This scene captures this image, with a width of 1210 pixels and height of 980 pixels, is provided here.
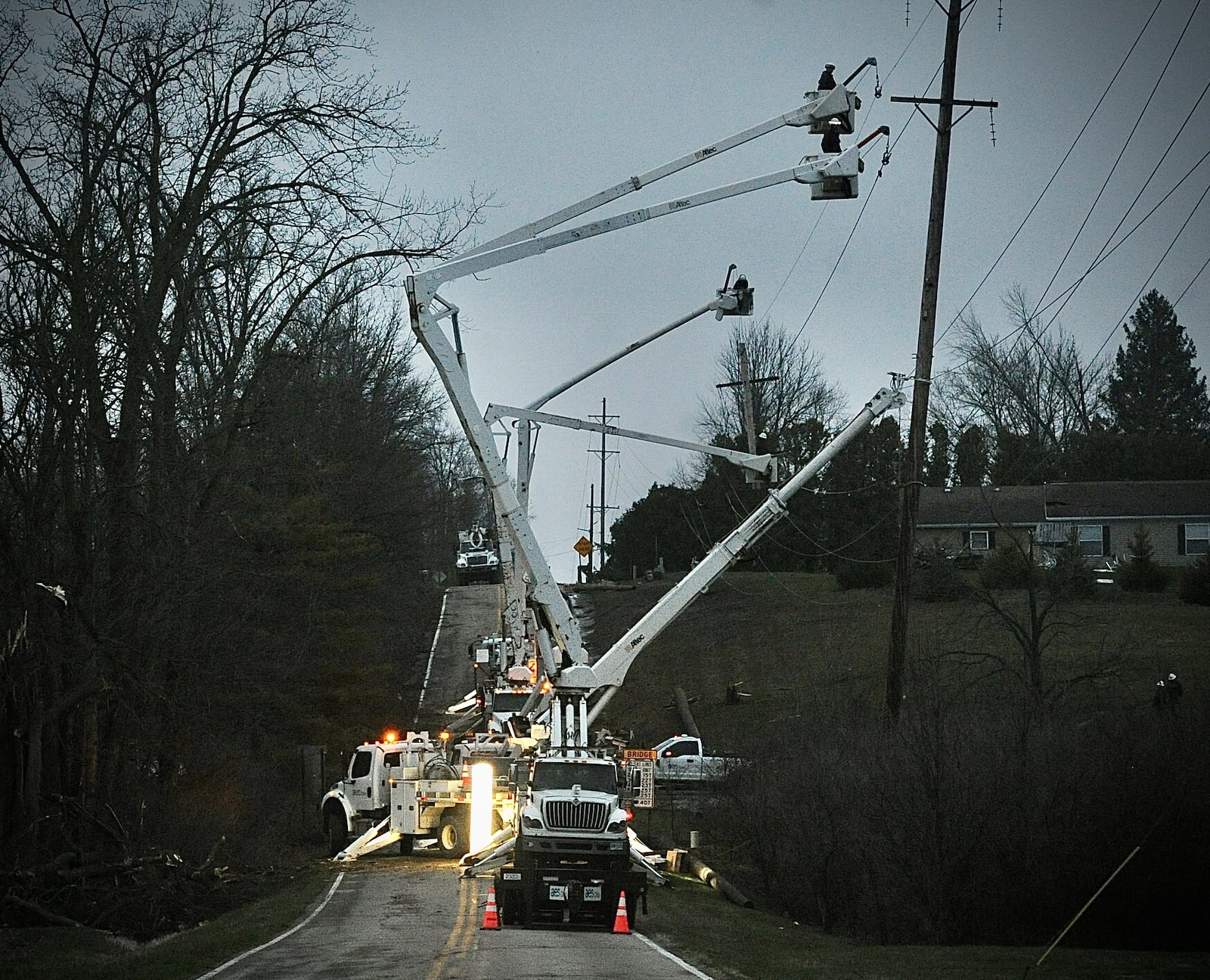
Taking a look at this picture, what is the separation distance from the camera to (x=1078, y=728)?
24.6m

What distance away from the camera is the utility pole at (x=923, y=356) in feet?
85.0

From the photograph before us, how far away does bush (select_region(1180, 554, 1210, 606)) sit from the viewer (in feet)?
154

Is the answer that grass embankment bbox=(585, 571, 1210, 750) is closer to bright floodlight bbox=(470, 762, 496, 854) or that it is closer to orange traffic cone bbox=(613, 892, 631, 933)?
bright floodlight bbox=(470, 762, 496, 854)

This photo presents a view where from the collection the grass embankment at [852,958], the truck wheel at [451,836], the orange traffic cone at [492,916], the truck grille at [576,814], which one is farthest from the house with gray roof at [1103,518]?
the orange traffic cone at [492,916]

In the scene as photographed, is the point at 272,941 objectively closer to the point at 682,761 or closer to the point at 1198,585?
the point at 682,761

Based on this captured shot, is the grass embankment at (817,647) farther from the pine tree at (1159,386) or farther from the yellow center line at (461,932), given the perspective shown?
the pine tree at (1159,386)

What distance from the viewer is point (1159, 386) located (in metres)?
95.9

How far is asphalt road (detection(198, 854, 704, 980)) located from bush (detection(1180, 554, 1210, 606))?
32.1 meters

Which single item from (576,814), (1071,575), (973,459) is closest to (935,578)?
(1071,575)

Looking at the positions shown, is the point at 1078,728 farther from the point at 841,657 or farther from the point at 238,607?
the point at 841,657

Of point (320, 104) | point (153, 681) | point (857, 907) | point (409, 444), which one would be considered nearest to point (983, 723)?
point (857, 907)

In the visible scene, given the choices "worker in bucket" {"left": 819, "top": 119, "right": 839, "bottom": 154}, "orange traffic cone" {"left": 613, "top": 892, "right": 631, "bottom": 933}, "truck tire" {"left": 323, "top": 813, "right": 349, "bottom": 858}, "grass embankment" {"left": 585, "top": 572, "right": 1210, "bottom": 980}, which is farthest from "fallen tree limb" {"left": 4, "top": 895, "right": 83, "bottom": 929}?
"worker in bucket" {"left": 819, "top": 119, "right": 839, "bottom": 154}

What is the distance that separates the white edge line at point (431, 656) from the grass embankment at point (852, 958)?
1205 inches

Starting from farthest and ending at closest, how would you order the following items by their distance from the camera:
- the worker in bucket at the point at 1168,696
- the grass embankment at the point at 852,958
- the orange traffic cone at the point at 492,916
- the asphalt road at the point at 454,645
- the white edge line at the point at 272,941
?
the asphalt road at the point at 454,645
the worker in bucket at the point at 1168,696
the orange traffic cone at the point at 492,916
the grass embankment at the point at 852,958
the white edge line at the point at 272,941
